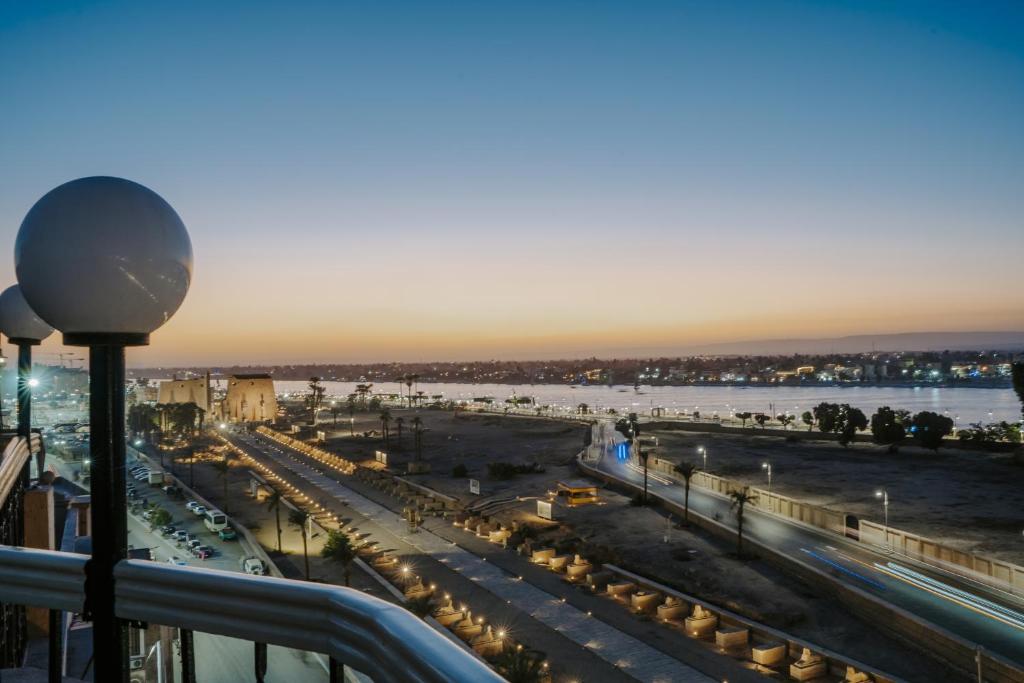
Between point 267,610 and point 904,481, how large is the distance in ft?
144

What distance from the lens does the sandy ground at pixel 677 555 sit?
670 inches

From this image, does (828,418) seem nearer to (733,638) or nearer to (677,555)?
(677,555)

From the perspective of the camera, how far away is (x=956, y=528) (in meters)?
28.5

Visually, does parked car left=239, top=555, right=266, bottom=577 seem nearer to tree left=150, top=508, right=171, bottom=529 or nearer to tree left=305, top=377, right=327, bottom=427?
tree left=150, top=508, right=171, bottom=529

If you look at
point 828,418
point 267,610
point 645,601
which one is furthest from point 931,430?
point 267,610

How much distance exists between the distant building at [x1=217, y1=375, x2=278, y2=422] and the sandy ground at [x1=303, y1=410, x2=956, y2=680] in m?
53.7

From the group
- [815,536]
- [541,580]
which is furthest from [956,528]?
[541,580]

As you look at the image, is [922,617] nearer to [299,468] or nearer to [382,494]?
[382,494]

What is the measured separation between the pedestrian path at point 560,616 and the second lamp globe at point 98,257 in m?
15.5

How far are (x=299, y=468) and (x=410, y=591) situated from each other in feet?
102

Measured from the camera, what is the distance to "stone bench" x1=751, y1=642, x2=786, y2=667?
1611 cm

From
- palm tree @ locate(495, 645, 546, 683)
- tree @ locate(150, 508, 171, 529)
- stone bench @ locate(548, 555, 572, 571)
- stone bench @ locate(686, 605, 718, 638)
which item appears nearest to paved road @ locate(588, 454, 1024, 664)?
stone bench @ locate(686, 605, 718, 638)

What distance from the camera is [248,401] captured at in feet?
338

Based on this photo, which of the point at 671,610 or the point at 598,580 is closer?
the point at 671,610
